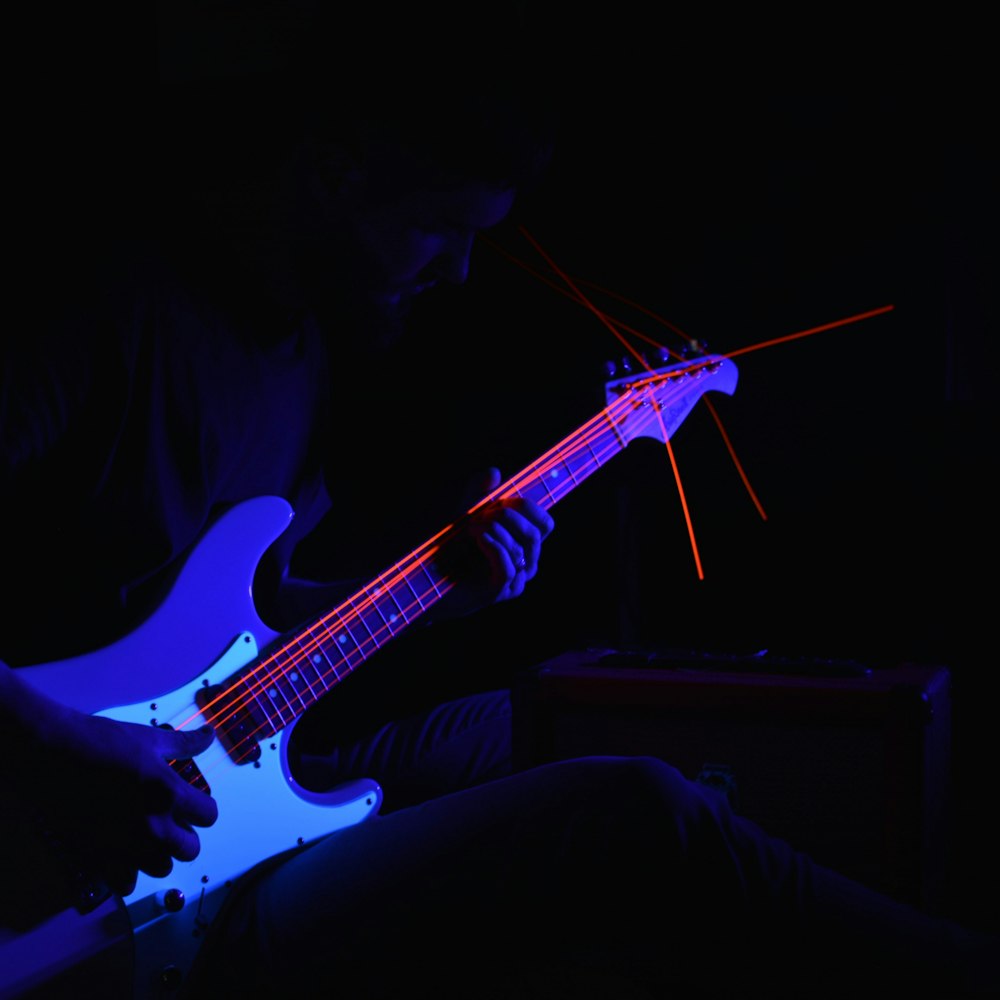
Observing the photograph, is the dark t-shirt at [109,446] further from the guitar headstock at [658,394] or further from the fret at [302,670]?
the guitar headstock at [658,394]

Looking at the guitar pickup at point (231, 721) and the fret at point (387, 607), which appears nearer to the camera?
the guitar pickup at point (231, 721)

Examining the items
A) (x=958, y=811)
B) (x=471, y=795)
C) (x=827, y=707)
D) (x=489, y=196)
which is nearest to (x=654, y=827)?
(x=471, y=795)

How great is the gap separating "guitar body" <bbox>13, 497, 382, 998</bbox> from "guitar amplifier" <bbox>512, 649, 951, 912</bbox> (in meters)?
0.39

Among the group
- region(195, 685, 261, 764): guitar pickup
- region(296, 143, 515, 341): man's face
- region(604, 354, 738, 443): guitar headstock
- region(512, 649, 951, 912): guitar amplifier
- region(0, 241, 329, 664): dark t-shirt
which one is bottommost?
region(512, 649, 951, 912): guitar amplifier

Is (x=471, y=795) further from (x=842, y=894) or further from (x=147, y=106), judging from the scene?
(x=147, y=106)

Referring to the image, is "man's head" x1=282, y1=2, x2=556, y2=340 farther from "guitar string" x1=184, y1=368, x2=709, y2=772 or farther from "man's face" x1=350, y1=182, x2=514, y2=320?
"guitar string" x1=184, y1=368, x2=709, y2=772

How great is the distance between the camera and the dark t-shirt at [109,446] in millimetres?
1138

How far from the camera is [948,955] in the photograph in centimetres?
85

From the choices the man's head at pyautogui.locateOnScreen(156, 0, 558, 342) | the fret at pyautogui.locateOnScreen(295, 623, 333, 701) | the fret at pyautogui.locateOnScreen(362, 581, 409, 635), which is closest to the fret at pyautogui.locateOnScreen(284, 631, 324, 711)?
the fret at pyautogui.locateOnScreen(295, 623, 333, 701)

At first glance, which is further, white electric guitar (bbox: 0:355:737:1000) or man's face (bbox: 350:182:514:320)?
man's face (bbox: 350:182:514:320)

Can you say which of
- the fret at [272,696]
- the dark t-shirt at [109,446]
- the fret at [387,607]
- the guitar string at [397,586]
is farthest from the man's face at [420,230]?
the fret at [272,696]

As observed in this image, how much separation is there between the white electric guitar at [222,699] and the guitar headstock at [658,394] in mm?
422

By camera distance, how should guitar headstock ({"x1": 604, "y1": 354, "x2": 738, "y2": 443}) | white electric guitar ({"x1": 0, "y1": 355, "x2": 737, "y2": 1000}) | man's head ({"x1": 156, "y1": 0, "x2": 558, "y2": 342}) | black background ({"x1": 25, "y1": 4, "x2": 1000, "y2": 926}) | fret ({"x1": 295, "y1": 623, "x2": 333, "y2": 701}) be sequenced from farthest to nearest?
black background ({"x1": 25, "y1": 4, "x2": 1000, "y2": 926}), guitar headstock ({"x1": 604, "y1": 354, "x2": 738, "y2": 443}), man's head ({"x1": 156, "y1": 0, "x2": 558, "y2": 342}), fret ({"x1": 295, "y1": 623, "x2": 333, "y2": 701}), white electric guitar ({"x1": 0, "y1": 355, "x2": 737, "y2": 1000})

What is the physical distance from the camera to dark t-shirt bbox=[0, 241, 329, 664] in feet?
3.73
